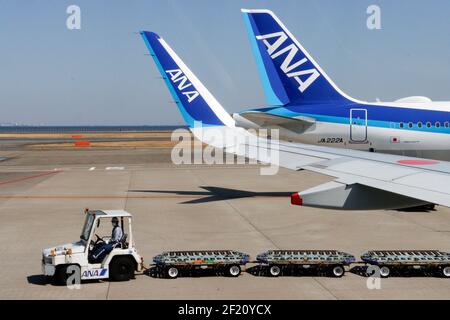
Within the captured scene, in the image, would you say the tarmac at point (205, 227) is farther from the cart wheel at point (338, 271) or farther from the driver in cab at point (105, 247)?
the driver in cab at point (105, 247)

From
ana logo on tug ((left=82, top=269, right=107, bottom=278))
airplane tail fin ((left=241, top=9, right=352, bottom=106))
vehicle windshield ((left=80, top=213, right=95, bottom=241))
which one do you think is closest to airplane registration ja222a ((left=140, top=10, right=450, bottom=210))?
airplane tail fin ((left=241, top=9, right=352, bottom=106))

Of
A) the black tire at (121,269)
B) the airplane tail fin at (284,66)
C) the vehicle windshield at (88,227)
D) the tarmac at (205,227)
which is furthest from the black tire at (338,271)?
the airplane tail fin at (284,66)

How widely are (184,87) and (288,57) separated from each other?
6.67 meters

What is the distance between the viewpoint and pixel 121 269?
18.2 meters

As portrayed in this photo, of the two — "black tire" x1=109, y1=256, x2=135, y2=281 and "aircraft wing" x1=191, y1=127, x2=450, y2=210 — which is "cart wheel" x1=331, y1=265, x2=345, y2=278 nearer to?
"aircraft wing" x1=191, y1=127, x2=450, y2=210

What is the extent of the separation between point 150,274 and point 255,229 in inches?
A: 351

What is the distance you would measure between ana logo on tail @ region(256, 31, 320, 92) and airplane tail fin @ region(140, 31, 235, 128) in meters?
4.73

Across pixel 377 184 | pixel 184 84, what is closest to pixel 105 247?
pixel 377 184

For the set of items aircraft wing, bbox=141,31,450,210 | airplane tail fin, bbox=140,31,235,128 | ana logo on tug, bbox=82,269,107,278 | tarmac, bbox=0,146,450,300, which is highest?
airplane tail fin, bbox=140,31,235,128

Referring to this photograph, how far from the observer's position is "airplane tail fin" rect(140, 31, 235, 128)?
3488 cm

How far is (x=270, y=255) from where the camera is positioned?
19078 millimetres

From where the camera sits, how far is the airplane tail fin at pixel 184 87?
1373 inches
